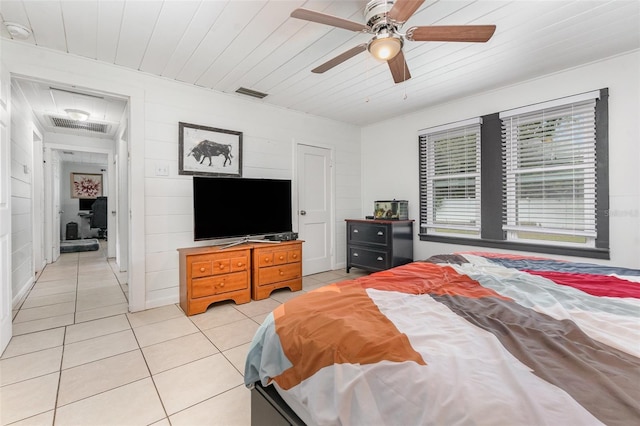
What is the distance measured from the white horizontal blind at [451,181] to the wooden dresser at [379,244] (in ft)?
1.23

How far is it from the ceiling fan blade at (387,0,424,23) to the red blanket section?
5.52ft

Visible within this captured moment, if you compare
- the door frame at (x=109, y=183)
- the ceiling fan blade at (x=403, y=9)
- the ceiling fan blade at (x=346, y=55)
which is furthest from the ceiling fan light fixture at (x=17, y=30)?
the door frame at (x=109, y=183)

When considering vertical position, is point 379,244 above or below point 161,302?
above

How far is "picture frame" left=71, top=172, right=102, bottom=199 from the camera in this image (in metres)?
8.48

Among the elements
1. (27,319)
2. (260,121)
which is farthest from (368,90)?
(27,319)

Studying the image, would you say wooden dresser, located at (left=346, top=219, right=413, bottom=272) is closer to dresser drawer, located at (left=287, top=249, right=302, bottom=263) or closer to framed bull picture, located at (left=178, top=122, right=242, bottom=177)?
dresser drawer, located at (left=287, top=249, right=302, bottom=263)

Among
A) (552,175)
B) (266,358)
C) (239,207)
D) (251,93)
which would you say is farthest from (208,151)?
(552,175)

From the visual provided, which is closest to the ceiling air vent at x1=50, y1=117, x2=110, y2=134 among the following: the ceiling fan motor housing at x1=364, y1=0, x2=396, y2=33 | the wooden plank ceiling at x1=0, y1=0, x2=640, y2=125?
the wooden plank ceiling at x1=0, y1=0, x2=640, y2=125

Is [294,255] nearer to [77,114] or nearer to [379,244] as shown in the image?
[379,244]

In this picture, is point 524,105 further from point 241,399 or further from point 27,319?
point 27,319

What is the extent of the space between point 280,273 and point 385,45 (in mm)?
2610

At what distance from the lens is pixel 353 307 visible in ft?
3.88

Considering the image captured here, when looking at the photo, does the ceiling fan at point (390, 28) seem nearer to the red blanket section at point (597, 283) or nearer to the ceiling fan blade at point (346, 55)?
the ceiling fan blade at point (346, 55)

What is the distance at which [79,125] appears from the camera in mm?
4941
